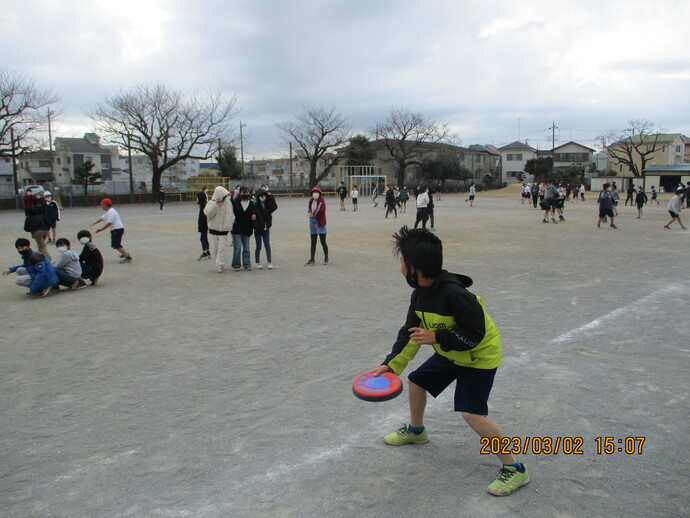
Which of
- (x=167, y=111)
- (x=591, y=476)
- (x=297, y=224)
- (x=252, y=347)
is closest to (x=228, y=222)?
(x=252, y=347)

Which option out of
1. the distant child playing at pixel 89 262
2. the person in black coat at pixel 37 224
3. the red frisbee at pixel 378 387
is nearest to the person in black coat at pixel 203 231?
the distant child playing at pixel 89 262

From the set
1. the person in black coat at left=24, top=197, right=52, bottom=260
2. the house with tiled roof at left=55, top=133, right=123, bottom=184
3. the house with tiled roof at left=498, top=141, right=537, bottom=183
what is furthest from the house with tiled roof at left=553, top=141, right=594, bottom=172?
the person in black coat at left=24, top=197, right=52, bottom=260

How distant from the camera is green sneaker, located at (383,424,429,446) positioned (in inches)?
129

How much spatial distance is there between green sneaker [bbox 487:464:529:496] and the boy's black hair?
1143 millimetres

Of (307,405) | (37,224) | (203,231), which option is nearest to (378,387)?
(307,405)

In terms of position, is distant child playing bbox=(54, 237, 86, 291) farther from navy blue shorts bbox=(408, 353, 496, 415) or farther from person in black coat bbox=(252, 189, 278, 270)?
navy blue shorts bbox=(408, 353, 496, 415)

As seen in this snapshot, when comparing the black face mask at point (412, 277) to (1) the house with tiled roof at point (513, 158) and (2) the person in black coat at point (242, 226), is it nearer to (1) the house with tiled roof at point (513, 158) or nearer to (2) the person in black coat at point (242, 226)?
(2) the person in black coat at point (242, 226)

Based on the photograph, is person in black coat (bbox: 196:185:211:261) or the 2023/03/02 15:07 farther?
person in black coat (bbox: 196:185:211:261)

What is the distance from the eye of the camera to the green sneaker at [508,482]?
2.74 metres

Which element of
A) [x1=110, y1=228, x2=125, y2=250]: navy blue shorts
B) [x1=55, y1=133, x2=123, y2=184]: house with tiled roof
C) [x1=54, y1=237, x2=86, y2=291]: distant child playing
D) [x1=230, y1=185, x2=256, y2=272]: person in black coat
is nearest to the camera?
[x1=54, y1=237, x2=86, y2=291]: distant child playing

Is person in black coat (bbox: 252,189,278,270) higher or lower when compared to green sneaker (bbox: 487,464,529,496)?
higher

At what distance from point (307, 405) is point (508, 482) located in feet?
5.42
